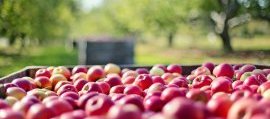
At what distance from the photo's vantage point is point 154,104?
9.93 ft

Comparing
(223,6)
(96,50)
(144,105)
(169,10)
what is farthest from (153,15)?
(144,105)

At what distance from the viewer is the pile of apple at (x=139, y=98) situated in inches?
95.8

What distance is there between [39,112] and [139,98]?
2.07ft

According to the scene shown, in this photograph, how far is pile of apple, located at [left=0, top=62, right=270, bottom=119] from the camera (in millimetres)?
2434

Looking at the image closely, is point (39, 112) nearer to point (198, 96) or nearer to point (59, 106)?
point (59, 106)

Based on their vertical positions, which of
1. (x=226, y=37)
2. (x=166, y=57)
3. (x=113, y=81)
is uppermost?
(x=113, y=81)

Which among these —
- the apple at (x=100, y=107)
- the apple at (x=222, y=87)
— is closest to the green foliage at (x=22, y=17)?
the apple at (x=222, y=87)

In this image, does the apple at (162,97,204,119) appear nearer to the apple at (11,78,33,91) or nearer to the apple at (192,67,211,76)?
the apple at (11,78,33,91)

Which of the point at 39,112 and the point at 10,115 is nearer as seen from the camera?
the point at 10,115

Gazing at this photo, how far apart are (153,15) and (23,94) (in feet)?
85.0

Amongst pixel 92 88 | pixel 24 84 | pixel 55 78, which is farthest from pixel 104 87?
pixel 55 78

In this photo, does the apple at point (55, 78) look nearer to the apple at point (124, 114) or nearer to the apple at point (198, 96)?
the apple at point (198, 96)

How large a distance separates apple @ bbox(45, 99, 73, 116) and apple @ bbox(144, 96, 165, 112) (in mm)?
473

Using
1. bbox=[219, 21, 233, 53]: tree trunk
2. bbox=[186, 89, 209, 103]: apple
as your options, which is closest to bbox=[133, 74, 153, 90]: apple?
bbox=[186, 89, 209, 103]: apple
